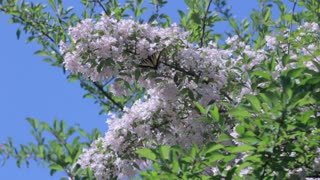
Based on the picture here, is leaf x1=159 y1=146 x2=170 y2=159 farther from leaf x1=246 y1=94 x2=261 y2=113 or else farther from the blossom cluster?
the blossom cluster

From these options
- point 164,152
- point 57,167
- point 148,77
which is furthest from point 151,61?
point 164,152

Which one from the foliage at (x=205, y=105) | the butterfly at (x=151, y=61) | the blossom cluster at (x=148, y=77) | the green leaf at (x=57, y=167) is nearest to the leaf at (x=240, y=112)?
the foliage at (x=205, y=105)

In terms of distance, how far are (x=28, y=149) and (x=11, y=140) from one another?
0.44 meters

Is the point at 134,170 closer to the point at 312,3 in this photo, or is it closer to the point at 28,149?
the point at 28,149

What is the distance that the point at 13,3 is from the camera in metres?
6.77

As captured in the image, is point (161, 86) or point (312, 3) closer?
point (161, 86)

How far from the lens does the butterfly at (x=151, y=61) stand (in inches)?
180

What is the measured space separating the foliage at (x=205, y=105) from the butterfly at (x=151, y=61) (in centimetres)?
4

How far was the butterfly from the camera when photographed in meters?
4.57

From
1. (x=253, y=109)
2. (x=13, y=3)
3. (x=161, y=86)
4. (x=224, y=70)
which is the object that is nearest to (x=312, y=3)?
(x=224, y=70)

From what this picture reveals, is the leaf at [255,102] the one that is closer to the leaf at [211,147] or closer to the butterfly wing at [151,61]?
the leaf at [211,147]

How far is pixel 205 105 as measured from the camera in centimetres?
442

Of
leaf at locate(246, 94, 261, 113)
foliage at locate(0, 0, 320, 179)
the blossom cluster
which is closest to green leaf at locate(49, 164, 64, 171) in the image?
foliage at locate(0, 0, 320, 179)

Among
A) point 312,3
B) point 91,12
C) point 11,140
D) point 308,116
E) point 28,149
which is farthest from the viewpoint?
point 91,12
